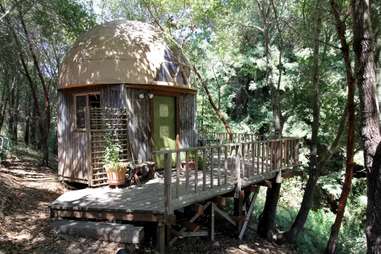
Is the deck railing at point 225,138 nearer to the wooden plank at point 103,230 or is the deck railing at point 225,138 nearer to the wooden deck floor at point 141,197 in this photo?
the wooden deck floor at point 141,197

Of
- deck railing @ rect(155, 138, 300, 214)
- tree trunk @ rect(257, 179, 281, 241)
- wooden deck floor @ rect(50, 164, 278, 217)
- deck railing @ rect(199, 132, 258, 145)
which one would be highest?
deck railing @ rect(199, 132, 258, 145)

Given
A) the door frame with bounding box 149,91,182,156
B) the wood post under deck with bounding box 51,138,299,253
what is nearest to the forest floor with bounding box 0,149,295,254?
the wood post under deck with bounding box 51,138,299,253

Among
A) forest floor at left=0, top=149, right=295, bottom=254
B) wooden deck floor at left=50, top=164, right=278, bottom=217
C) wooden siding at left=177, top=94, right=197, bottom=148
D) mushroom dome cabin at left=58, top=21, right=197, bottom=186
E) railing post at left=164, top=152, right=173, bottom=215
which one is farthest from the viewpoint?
wooden siding at left=177, top=94, right=197, bottom=148

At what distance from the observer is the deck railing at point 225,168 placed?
600 cm

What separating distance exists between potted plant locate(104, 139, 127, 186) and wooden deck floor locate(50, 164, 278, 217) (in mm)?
218

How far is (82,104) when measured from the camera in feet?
32.0

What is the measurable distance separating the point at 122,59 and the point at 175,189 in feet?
14.0

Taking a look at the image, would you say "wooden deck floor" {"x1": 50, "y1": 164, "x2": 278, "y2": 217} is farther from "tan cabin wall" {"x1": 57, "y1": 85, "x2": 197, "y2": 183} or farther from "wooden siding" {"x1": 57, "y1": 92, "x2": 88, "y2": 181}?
"tan cabin wall" {"x1": 57, "y1": 85, "x2": 197, "y2": 183}

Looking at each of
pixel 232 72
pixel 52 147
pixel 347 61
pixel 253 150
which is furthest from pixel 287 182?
pixel 52 147

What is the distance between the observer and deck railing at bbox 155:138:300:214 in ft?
19.7

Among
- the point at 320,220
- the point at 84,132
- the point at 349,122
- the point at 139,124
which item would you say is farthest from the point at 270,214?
the point at 84,132

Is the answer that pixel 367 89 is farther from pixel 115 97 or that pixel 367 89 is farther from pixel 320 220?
pixel 320 220

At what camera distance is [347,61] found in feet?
23.8

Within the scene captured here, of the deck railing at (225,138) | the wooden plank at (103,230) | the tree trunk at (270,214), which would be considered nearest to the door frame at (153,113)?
the deck railing at (225,138)
